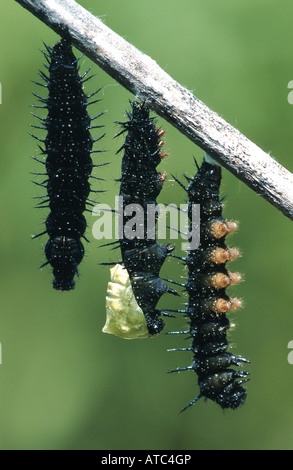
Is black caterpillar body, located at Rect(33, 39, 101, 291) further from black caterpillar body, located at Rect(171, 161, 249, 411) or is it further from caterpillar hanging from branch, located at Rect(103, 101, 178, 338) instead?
black caterpillar body, located at Rect(171, 161, 249, 411)

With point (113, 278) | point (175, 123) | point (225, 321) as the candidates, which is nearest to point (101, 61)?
point (175, 123)

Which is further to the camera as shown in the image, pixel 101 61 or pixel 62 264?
pixel 62 264

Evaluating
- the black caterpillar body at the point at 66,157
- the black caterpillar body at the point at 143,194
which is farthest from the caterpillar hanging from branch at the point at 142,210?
the black caterpillar body at the point at 66,157

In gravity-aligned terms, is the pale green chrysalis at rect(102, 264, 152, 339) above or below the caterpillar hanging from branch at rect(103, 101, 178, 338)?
below

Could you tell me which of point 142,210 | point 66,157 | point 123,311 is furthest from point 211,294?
point 66,157

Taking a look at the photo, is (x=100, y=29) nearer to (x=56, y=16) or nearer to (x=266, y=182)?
(x=56, y=16)

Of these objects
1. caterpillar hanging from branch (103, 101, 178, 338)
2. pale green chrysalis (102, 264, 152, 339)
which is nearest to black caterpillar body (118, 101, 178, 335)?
caterpillar hanging from branch (103, 101, 178, 338)
